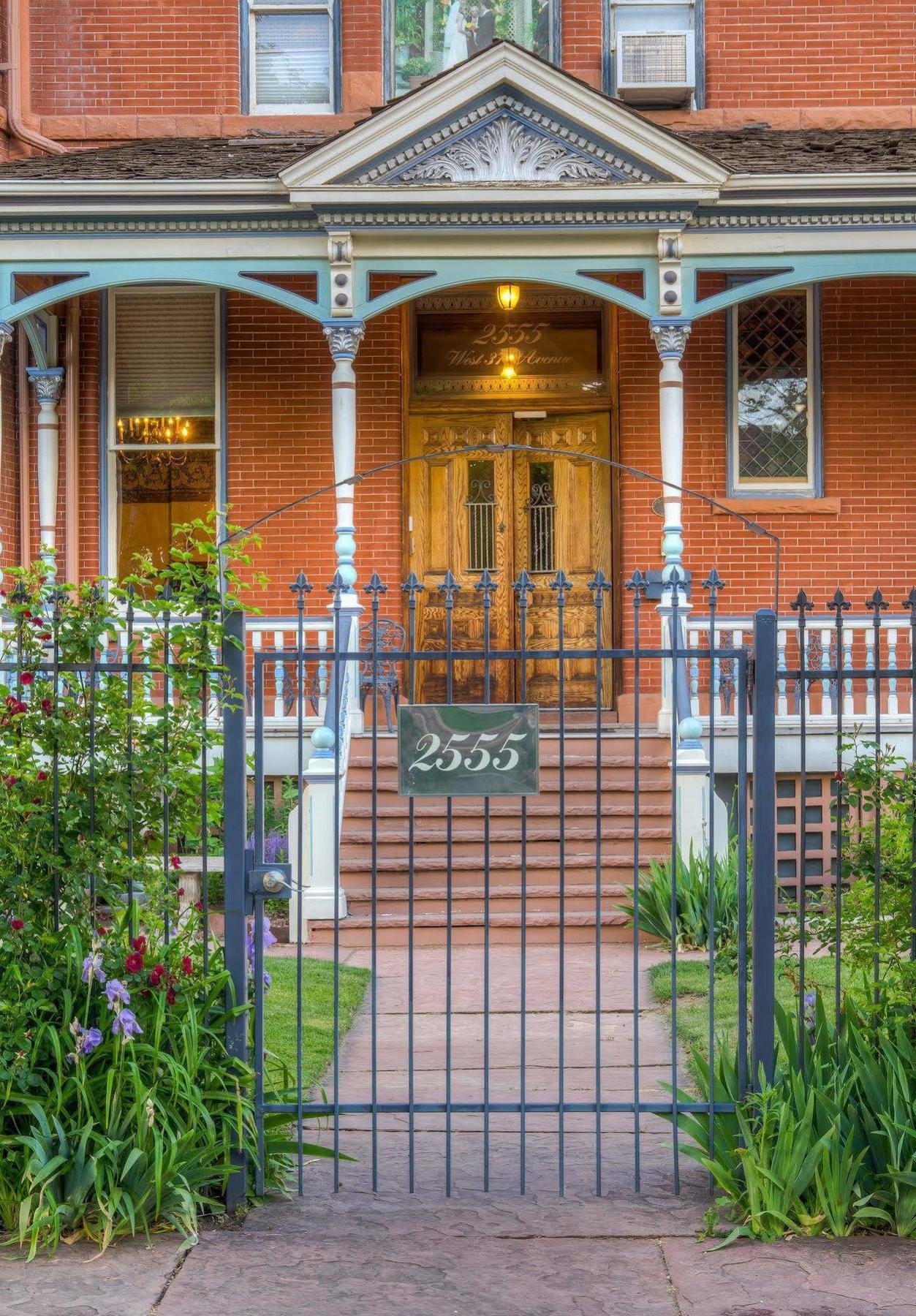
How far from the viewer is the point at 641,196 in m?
11.5

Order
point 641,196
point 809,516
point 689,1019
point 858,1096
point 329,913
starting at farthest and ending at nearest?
point 809,516 < point 641,196 < point 329,913 < point 689,1019 < point 858,1096

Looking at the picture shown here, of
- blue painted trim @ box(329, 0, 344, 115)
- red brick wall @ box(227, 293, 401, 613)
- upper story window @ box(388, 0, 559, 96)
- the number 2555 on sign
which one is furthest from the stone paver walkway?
upper story window @ box(388, 0, 559, 96)

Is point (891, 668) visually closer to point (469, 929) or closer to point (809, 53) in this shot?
point (469, 929)

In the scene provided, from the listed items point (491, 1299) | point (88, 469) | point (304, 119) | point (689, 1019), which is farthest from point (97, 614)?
point (304, 119)

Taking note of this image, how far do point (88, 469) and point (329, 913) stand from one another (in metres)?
5.40

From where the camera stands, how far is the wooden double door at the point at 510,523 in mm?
14070

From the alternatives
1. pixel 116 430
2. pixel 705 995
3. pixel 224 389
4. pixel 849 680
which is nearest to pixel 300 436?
pixel 224 389

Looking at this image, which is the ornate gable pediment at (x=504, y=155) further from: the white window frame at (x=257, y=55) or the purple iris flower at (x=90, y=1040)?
the purple iris flower at (x=90, y=1040)

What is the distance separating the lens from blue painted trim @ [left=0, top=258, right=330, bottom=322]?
11.8m

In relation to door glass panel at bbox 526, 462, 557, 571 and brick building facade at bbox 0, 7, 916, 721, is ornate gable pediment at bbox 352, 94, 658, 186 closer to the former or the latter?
brick building facade at bbox 0, 7, 916, 721

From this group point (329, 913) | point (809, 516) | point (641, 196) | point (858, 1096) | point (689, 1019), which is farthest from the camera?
point (809, 516)

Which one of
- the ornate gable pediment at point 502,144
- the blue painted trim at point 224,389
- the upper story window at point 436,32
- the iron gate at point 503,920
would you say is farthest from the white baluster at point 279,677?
the upper story window at point 436,32

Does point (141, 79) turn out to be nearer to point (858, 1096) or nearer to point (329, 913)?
point (329, 913)

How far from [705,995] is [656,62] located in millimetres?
8739
